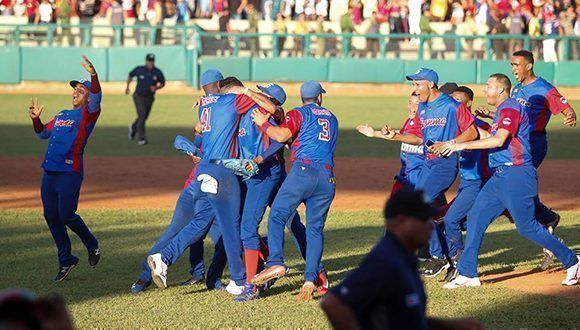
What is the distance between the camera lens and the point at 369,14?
1622 inches

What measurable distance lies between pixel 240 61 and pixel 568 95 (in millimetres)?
11857

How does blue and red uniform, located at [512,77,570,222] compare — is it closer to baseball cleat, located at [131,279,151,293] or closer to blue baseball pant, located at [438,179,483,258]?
blue baseball pant, located at [438,179,483,258]

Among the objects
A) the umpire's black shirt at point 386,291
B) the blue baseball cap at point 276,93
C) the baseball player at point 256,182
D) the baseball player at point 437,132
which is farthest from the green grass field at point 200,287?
the umpire's black shirt at point 386,291

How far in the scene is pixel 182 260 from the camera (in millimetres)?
12867

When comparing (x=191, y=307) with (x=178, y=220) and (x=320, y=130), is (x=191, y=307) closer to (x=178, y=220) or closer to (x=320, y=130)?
(x=178, y=220)

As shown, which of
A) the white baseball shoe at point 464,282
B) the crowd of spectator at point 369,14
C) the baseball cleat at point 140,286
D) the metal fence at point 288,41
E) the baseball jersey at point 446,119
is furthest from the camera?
the crowd of spectator at point 369,14

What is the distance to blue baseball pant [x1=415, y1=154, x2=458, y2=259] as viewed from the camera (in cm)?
1141

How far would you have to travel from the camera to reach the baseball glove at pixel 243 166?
1034 cm

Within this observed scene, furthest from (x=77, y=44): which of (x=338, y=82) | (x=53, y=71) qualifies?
(x=338, y=82)

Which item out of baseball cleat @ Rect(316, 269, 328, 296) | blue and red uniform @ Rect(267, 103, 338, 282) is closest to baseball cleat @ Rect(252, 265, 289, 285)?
blue and red uniform @ Rect(267, 103, 338, 282)

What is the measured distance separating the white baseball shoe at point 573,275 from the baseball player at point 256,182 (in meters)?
2.48

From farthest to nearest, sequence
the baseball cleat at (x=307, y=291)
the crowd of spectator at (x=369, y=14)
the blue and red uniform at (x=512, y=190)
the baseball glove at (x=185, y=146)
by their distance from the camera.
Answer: the crowd of spectator at (x=369, y=14)
the baseball glove at (x=185, y=146)
the blue and red uniform at (x=512, y=190)
the baseball cleat at (x=307, y=291)

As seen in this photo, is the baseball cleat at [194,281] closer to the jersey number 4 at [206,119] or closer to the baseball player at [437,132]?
the jersey number 4 at [206,119]

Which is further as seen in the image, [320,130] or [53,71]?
[53,71]
